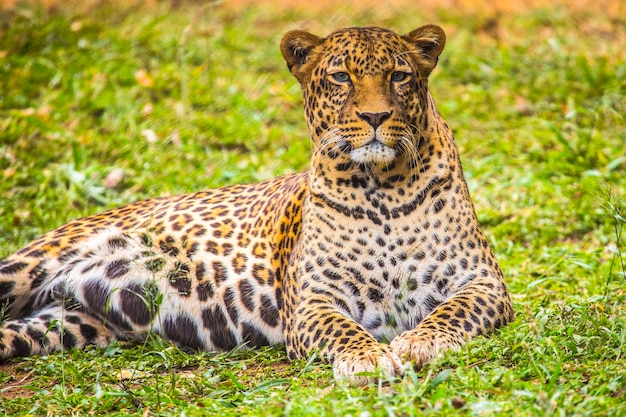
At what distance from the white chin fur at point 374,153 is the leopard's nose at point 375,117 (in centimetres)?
13

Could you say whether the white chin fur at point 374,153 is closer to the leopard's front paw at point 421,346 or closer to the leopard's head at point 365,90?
the leopard's head at point 365,90

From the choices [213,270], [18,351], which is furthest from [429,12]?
[18,351]

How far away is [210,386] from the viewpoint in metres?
5.96

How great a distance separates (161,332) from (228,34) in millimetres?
7678

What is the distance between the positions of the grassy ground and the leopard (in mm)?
283

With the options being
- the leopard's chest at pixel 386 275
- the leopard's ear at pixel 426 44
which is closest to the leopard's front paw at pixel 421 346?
the leopard's chest at pixel 386 275

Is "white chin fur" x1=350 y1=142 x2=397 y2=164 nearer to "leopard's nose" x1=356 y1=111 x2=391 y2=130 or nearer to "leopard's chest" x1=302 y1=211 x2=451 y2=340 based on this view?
"leopard's nose" x1=356 y1=111 x2=391 y2=130

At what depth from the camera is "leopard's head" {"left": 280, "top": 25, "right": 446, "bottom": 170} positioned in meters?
6.30

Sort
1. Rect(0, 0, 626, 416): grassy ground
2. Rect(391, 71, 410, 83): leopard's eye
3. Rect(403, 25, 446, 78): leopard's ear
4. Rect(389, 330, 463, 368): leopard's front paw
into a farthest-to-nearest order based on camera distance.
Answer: Rect(403, 25, 446, 78): leopard's ear → Rect(391, 71, 410, 83): leopard's eye → Rect(389, 330, 463, 368): leopard's front paw → Rect(0, 0, 626, 416): grassy ground

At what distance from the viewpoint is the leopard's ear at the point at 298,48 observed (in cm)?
688

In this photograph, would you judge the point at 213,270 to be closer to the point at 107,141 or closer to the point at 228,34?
the point at 107,141

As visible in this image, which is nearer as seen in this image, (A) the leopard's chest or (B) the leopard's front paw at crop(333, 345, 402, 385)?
(B) the leopard's front paw at crop(333, 345, 402, 385)

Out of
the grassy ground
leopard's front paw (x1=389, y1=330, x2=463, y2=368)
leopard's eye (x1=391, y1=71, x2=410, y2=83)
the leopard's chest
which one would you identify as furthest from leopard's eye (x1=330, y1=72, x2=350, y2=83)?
the grassy ground

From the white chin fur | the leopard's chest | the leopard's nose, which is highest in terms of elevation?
the leopard's nose
